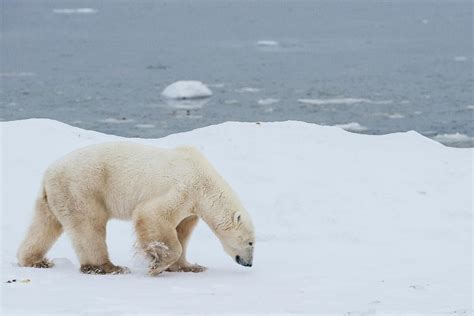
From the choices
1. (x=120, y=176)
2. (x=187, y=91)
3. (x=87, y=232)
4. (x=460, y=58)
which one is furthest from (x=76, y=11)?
(x=87, y=232)

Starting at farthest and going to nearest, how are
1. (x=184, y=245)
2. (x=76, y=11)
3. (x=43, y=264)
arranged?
(x=76, y=11) < (x=184, y=245) < (x=43, y=264)

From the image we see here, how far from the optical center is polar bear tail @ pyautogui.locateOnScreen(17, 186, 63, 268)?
7.50 meters

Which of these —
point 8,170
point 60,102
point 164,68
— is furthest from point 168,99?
point 8,170

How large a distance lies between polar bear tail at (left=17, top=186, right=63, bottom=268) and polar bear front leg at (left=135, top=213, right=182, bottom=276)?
2.74 feet

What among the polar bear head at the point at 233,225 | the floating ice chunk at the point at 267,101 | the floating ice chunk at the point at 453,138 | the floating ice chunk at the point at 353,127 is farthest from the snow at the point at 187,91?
the polar bear head at the point at 233,225

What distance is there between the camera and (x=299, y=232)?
8.98 m

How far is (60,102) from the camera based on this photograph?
28.4 meters

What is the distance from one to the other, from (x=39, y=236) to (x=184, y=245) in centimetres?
120

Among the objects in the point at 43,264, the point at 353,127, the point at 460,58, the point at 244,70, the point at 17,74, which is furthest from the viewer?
the point at 460,58

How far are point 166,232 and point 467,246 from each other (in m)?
3.18

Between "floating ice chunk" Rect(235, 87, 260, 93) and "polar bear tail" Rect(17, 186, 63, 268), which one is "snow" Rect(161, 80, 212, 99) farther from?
"polar bear tail" Rect(17, 186, 63, 268)

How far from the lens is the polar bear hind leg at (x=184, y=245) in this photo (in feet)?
24.9

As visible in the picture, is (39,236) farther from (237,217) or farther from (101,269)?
(237,217)

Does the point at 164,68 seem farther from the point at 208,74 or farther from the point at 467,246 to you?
the point at 467,246
